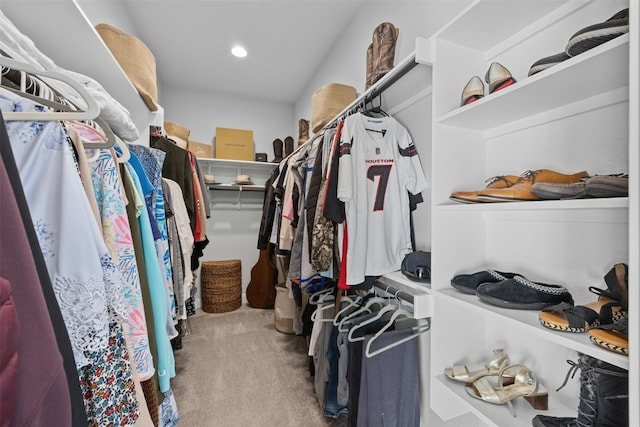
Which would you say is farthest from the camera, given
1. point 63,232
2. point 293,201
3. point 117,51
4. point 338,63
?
point 338,63

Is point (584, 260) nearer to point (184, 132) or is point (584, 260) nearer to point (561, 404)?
point (561, 404)

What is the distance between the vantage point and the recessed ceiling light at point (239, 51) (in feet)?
8.27

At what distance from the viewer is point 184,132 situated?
2.40 m

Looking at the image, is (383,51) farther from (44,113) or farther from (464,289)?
(44,113)

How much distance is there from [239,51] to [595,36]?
264 centimetres

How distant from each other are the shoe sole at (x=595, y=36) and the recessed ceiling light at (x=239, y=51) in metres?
2.55

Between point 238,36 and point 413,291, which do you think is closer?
point 413,291

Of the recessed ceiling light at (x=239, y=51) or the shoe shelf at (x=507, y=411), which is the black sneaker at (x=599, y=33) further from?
the recessed ceiling light at (x=239, y=51)

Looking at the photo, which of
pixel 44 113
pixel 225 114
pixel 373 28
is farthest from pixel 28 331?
pixel 225 114

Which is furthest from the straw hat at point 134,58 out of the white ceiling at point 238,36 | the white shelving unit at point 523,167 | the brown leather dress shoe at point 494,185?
the brown leather dress shoe at point 494,185

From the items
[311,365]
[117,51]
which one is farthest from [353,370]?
[117,51]

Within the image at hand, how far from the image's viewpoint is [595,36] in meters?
0.59

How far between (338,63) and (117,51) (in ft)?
5.30

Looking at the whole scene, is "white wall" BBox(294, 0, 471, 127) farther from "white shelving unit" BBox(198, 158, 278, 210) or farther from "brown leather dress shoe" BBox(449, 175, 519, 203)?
"white shelving unit" BBox(198, 158, 278, 210)
